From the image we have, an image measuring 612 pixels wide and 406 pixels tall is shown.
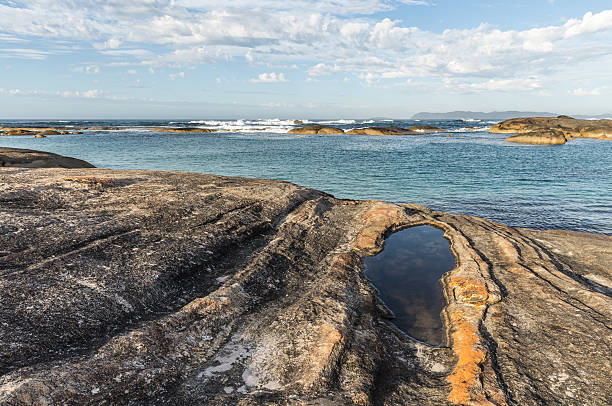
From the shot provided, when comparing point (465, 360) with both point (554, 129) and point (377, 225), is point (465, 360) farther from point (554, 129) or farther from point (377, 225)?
point (554, 129)

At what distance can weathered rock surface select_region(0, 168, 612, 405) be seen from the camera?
213 inches

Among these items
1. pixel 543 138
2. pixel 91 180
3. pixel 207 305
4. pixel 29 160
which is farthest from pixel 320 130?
pixel 207 305

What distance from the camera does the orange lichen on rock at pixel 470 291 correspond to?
28.4ft

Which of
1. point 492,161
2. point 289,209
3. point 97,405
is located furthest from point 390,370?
point 492,161

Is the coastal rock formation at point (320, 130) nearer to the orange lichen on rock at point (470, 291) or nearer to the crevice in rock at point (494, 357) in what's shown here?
the orange lichen on rock at point (470, 291)

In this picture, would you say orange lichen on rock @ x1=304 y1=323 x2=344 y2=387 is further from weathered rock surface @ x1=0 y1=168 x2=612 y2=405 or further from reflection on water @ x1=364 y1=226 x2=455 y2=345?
reflection on water @ x1=364 y1=226 x2=455 y2=345

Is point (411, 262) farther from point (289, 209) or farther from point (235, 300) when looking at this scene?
point (235, 300)

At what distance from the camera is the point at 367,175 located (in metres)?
35.4

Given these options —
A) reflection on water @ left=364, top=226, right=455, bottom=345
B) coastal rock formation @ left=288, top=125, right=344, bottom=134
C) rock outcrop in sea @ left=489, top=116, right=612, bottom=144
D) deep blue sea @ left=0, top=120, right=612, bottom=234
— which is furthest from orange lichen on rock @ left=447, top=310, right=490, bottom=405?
coastal rock formation @ left=288, top=125, right=344, bottom=134

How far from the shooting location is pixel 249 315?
7441 millimetres

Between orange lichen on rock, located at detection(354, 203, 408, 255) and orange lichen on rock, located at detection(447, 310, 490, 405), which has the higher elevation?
orange lichen on rock, located at detection(354, 203, 408, 255)

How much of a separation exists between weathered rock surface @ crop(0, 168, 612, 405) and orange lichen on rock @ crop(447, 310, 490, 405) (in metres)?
0.03

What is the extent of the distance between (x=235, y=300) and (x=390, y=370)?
3592 millimetres

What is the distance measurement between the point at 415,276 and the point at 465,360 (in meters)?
4.91
